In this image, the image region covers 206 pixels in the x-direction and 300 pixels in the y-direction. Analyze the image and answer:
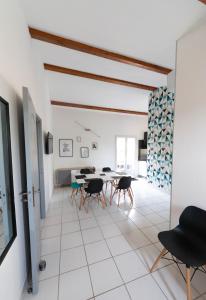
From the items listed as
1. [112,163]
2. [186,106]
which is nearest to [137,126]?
[112,163]

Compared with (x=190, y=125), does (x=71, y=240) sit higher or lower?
lower

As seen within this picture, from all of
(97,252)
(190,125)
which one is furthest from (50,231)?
(190,125)

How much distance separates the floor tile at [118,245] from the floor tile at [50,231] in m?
0.91

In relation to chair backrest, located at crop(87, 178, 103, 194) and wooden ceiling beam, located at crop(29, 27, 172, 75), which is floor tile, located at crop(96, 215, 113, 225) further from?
wooden ceiling beam, located at crop(29, 27, 172, 75)

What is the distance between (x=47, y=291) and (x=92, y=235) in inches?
37.3

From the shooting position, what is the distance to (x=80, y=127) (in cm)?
555

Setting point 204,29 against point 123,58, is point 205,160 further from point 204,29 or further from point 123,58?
point 123,58

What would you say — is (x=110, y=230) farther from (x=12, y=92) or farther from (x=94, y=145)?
(x=94, y=145)

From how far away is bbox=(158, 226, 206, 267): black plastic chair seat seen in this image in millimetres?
1192

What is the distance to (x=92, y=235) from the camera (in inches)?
86.5

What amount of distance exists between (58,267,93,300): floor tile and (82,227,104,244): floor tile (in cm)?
51

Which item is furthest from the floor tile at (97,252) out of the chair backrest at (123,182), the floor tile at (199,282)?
the chair backrest at (123,182)

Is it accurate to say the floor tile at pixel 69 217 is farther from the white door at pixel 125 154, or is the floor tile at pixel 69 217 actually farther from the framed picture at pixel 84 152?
the white door at pixel 125 154

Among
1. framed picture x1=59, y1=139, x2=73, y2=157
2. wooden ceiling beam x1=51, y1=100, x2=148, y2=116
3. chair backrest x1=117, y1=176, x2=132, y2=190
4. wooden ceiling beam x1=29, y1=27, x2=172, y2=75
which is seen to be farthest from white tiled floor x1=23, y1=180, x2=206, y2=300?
wooden ceiling beam x1=51, y1=100, x2=148, y2=116
